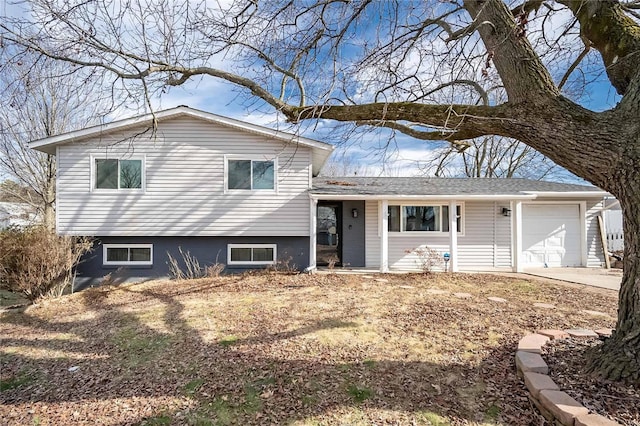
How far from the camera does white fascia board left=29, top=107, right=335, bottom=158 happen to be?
9.28m

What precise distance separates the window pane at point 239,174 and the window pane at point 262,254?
186 cm

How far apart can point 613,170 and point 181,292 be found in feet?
25.5

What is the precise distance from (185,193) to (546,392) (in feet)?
30.5

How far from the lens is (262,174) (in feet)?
33.2

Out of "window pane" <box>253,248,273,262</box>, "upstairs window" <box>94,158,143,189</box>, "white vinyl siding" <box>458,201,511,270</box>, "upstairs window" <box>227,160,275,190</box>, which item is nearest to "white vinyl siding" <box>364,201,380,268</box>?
"white vinyl siding" <box>458,201,511,270</box>

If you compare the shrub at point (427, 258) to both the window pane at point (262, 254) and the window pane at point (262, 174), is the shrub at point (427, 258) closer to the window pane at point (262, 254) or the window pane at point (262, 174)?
the window pane at point (262, 254)

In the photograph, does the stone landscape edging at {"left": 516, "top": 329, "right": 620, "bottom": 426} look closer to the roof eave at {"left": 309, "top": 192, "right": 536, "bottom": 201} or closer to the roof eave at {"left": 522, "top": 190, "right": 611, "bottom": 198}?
the roof eave at {"left": 309, "top": 192, "right": 536, "bottom": 201}

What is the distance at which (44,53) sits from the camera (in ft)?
14.8

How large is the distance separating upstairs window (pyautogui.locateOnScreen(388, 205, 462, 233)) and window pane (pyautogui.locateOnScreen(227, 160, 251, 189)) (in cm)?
453

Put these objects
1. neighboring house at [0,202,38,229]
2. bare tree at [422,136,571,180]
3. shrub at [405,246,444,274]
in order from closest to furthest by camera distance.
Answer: shrub at [405,246,444,274], neighboring house at [0,202,38,229], bare tree at [422,136,571,180]

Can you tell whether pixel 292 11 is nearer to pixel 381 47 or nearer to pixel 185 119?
pixel 381 47

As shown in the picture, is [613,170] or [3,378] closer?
[613,170]

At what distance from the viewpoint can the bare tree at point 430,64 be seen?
2.86 metres

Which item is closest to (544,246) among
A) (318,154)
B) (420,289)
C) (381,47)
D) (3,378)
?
(420,289)
